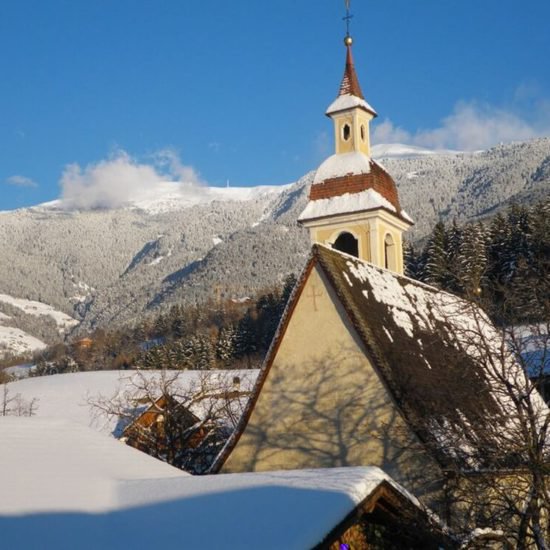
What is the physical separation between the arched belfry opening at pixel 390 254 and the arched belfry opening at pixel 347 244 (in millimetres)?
1068

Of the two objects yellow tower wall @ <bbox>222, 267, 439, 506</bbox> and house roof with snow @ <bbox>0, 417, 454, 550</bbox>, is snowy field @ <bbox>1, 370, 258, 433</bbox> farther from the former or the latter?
house roof with snow @ <bbox>0, 417, 454, 550</bbox>

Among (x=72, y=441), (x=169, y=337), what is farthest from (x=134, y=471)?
(x=169, y=337)

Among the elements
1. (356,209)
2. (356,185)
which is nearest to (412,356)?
(356,209)

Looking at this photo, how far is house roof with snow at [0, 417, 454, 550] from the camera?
831cm

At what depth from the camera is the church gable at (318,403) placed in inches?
725

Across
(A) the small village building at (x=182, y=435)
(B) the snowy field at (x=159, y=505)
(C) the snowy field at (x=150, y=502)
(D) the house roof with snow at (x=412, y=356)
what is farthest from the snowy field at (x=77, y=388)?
(B) the snowy field at (x=159, y=505)

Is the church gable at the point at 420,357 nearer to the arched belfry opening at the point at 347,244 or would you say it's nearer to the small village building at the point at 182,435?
the arched belfry opening at the point at 347,244

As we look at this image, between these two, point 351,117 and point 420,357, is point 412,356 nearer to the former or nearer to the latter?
point 420,357

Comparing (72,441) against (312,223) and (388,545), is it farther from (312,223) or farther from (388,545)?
(312,223)

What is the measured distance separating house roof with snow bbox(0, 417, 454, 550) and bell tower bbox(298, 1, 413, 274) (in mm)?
15462

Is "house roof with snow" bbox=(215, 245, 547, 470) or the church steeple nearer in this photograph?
"house roof with snow" bbox=(215, 245, 547, 470)

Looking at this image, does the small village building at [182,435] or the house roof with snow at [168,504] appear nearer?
the house roof with snow at [168,504]

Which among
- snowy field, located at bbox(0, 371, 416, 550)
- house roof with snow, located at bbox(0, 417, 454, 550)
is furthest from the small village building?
house roof with snow, located at bbox(0, 417, 454, 550)

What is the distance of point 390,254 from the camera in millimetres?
27328
